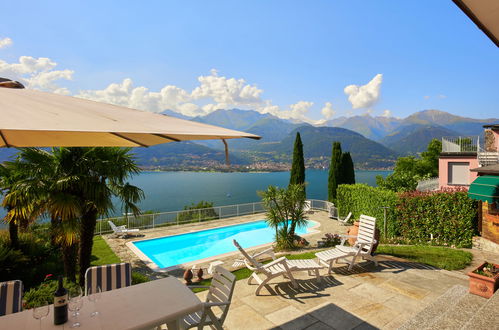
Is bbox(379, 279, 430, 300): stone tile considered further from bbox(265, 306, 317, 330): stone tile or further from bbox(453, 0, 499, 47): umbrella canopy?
bbox(453, 0, 499, 47): umbrella canopy

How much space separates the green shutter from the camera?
640cm

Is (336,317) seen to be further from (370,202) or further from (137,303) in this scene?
(370,202)

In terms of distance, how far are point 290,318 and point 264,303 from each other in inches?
25.0

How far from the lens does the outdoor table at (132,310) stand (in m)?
2.34

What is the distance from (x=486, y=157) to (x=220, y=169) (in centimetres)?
10796

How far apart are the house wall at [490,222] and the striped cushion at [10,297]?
10613 mm

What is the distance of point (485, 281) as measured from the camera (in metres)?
4.16

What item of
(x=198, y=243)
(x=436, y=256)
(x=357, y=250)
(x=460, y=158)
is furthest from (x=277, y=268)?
(x=460, y=158)

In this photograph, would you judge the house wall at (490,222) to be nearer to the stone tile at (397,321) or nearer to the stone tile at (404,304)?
the stone tile at (404,304)

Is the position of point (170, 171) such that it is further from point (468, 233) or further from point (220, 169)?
point (468, 233)

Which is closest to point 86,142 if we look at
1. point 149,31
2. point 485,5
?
point 485,5

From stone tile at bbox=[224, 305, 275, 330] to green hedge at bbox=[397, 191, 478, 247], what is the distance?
7675 millimetres

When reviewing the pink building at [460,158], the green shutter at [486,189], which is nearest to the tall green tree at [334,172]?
the pink building at [460,158]

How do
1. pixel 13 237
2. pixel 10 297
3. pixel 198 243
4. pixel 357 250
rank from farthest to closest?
pixel 198 243, pixel 13 237, pixel 357 250, pixel 10 297
